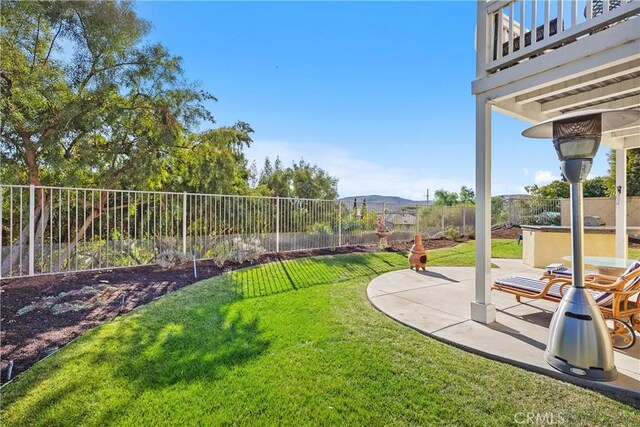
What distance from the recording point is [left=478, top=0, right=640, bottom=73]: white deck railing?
2.79 m

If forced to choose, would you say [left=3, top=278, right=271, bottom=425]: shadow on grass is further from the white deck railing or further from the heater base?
the white deck railing

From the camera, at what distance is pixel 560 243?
7266 millimetres

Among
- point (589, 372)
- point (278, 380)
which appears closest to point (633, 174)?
point (589, 372)

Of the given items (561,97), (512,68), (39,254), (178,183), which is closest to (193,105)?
(178,183)

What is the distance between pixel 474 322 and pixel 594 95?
11.4 feet

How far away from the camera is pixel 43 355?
2906 millimetres

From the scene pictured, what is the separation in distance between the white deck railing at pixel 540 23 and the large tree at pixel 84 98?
7239 mm

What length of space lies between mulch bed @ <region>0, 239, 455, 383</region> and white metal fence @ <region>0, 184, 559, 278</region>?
415 millimetres

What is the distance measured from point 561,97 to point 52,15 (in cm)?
961

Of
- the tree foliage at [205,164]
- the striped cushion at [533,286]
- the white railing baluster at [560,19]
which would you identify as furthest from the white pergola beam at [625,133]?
the tree foliage at [205,164]

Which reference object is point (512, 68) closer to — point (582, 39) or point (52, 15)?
point (582, 39)

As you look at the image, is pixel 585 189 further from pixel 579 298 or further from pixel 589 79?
pixel 579 298

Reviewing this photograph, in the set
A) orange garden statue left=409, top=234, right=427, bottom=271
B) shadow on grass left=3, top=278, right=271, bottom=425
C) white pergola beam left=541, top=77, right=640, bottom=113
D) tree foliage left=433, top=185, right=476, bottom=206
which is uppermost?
white pergola beam left=541, top=77, right=640, bottom=113

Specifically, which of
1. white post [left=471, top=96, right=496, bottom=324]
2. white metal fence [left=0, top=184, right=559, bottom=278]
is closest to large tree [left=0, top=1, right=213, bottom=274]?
white metal fence [left=0, top=184, right=559, bottom=278]
